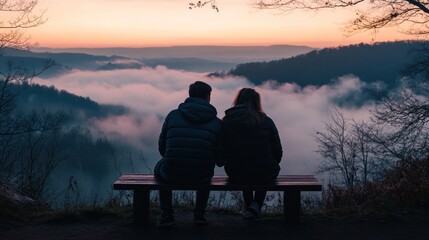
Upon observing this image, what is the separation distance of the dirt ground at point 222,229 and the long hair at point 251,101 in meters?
1.10

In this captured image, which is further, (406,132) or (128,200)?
(406,132)

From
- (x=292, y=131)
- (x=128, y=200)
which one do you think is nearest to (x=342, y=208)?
(x=128, y=200)

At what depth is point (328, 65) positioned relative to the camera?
113688 mm

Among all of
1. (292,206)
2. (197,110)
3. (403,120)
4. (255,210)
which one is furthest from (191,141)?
(403,120)

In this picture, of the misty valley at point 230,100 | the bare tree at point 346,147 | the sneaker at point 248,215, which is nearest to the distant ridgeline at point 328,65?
the misty valley at point 230,100

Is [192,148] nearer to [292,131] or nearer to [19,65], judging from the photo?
[19,65]

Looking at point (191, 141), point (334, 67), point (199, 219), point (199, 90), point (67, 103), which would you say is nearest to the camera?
point (191, 141)

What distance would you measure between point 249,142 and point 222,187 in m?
0.52

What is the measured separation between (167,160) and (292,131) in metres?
122

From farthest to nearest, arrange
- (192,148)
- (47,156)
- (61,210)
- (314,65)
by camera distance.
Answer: (314,65), (47,156), (61,210), (192,148)

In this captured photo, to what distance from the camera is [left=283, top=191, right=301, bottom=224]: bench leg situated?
224 inches

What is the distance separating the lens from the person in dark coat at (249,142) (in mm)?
5480

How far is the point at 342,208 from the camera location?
6320 mm

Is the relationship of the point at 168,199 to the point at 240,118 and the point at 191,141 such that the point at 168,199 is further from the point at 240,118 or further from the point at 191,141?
the point at 240,118
